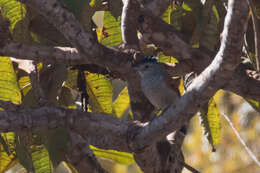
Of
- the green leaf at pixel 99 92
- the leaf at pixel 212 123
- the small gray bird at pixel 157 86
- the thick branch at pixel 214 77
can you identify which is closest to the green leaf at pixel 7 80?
the green leaf at pixel 99 92

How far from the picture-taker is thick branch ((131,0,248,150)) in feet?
6.33

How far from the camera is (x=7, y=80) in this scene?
2896 mm

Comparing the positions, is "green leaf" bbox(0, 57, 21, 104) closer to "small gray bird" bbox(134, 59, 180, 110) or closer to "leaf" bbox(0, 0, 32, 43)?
"leaf" bbox(0, 0, 32, 43)

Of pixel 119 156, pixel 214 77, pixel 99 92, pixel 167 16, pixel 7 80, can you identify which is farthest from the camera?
pixel 119 156

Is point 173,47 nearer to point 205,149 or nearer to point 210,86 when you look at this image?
point 210,86

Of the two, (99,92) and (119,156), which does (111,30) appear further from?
(119,156)

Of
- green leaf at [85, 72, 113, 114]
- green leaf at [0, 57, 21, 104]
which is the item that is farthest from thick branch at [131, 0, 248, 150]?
green leaf at [85, 72, 113, 114]

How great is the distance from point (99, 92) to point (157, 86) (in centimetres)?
46

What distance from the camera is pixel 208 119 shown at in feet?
11.5

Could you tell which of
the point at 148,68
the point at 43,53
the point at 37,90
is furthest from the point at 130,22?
the point at 148,68

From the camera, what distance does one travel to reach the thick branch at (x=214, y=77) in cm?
193

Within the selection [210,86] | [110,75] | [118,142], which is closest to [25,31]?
[110,75]

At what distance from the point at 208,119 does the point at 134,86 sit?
77 cm

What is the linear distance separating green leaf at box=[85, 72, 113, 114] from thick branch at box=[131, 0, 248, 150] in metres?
1.15
